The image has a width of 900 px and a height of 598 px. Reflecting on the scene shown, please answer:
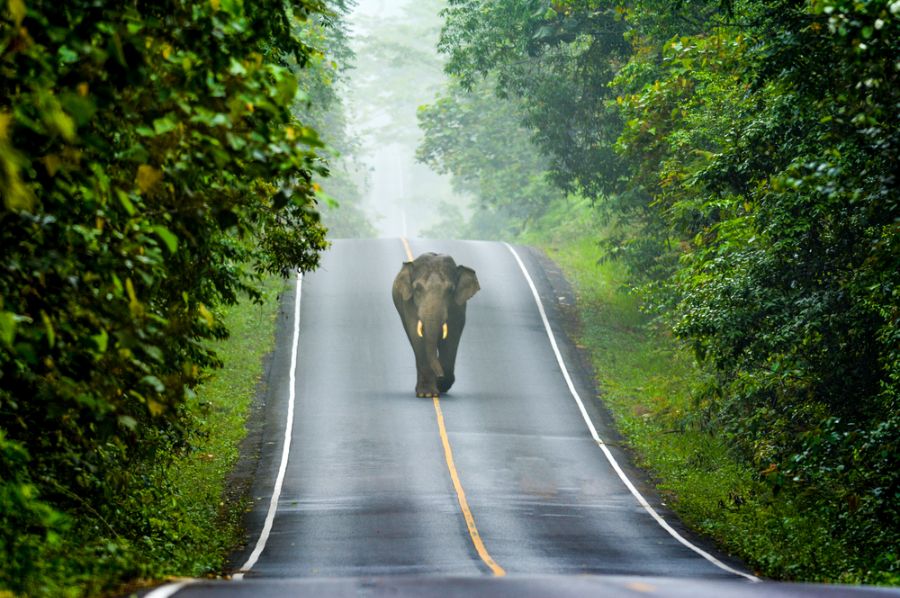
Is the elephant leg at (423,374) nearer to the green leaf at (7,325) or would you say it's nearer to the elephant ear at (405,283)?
the elephant ear at (405,283)

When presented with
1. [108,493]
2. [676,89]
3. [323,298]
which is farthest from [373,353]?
[108,493]

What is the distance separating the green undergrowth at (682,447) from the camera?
55.3 ft

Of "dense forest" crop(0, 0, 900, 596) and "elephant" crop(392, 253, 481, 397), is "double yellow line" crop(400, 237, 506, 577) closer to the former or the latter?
"elephant" crop(392, 253, 481, 397)

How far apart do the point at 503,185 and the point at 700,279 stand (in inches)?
1559

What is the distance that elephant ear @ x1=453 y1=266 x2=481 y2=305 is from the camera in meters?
28.5

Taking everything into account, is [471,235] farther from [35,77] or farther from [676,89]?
[35,77]

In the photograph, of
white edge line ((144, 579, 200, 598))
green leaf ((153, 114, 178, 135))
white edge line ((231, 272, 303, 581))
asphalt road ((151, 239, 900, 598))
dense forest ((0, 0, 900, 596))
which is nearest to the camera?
green leaf ((153, 114, 178, 135))

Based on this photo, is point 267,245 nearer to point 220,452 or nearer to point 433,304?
point 220,452

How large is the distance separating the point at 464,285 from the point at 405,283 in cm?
129

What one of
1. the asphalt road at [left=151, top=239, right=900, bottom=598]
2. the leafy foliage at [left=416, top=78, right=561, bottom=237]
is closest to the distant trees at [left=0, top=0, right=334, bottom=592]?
the asphalt road at [left=151, top=239, right=900, bottom=598]

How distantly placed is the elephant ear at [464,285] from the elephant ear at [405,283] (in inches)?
39.7

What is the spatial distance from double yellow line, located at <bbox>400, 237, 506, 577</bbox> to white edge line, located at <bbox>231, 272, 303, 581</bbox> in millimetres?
2841

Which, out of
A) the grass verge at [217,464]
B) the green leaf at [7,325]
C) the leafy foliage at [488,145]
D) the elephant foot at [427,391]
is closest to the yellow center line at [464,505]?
the elephant foot at [427,391]

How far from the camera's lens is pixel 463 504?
20266 mm
